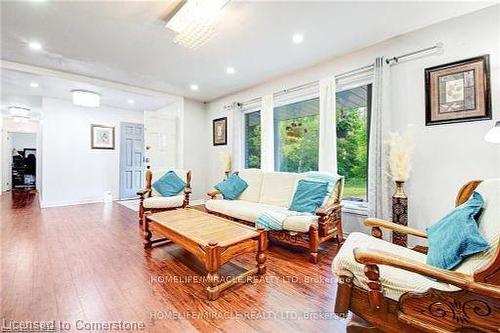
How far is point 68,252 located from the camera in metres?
2.70

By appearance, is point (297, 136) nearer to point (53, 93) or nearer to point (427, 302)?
point (427, 302)

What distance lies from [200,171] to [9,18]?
4.06 m

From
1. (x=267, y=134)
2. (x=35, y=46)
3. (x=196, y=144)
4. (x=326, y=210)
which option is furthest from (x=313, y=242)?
(x=35, y=46)

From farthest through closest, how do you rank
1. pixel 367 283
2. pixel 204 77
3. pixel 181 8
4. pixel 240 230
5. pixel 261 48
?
pixel 204 77, pixel 261 48, pixel 240 230, pixel 181 8, pixel 367 283

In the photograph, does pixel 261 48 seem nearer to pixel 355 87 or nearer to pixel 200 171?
pixel 355 87

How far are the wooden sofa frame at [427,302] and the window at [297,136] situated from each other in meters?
2.62

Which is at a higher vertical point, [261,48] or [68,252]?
[261,48]

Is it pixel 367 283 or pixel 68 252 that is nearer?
pixel 367 283

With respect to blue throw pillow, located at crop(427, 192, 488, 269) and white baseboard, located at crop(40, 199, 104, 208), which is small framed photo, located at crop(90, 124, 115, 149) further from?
blue throw pillow, located at crop(427, 192, 488, 269)

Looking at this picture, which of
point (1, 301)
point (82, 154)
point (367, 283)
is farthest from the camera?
point (82, 154)

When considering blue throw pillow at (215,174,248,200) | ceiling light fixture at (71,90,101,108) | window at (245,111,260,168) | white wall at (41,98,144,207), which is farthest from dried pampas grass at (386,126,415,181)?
white wall at (41,98,144,207)

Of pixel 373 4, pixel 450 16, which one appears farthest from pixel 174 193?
pixel 450 16

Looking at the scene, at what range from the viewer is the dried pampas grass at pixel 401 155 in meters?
2.58

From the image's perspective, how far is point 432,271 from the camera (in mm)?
1139
